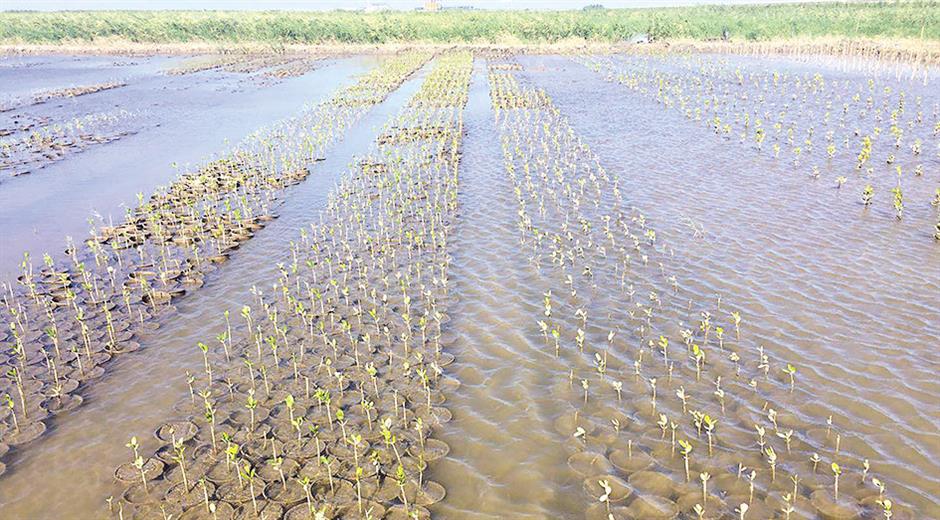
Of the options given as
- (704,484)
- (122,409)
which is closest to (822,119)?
(704,484)

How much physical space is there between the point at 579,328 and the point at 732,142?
1252cm

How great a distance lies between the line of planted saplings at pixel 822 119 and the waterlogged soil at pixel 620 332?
49 cm

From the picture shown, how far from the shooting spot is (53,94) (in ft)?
109

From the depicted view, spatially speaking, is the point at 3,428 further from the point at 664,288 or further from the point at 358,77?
the point at 358,77

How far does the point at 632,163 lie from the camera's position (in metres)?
16.7

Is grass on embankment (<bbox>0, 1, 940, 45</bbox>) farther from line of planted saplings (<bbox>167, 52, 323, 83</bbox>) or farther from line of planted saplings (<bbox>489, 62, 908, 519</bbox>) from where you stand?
line of planted saplings (<bbox>489, 62, 908, 519</bbox>)

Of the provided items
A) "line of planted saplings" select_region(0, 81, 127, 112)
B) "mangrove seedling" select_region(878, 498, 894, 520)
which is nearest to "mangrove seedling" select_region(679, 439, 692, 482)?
"mangrove seedling" select_region(878, 498, 894, 520)

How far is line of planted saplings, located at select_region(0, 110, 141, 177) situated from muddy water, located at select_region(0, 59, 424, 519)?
37.6 ft

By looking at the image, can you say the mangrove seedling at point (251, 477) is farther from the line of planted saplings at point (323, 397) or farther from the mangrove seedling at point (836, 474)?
the mangrove seedling at point (836, 474)

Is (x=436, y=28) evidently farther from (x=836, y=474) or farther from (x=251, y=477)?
(x=836, y=474)

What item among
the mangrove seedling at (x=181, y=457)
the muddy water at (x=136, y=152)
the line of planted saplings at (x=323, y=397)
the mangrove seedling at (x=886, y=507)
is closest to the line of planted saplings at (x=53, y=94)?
the muddy water at (x=136, y=152)

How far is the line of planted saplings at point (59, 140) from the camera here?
62.3ft

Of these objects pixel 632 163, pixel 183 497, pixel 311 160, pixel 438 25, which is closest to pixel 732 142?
pixel 632 163

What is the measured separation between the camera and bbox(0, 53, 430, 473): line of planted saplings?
7637mm
